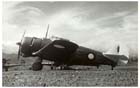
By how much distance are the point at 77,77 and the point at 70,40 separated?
56 centimetres

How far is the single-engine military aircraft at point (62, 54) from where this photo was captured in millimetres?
3566

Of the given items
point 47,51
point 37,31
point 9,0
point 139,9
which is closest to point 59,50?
point 47,51

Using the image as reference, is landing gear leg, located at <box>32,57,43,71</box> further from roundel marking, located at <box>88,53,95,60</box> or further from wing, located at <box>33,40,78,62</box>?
roundel marking, located at <box>88,53,95,60</box>

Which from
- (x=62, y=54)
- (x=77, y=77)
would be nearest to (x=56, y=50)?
(x=62, y=54)

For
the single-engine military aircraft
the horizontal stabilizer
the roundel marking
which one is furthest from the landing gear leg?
the horizontal stabilizer

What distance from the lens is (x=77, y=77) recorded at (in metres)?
3.50

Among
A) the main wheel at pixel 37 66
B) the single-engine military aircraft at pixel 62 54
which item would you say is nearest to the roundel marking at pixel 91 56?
the single-engine military aircraft at pixel 62 54

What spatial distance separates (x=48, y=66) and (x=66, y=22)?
0.72m

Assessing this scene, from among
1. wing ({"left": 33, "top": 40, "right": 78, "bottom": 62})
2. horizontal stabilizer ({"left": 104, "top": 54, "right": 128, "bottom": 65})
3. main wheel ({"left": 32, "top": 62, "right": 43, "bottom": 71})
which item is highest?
wing ({"left": 33, "top": 40, "right": 78, "bottom": 62})

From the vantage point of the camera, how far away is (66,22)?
3621mm

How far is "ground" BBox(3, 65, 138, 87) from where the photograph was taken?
3.44 metres

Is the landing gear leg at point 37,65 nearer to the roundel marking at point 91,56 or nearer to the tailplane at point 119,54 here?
the roundel marking at point 91,56

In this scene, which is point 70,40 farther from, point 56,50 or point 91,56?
point 91,56

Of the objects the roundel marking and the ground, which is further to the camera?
the roundel marking
